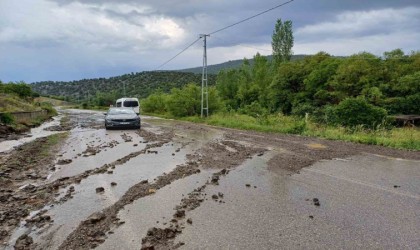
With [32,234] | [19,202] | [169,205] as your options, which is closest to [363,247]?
[169,205]

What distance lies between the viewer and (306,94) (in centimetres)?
5781

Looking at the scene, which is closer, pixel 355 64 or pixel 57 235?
pixel 57 235

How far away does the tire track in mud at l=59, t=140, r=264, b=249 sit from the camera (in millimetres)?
4953

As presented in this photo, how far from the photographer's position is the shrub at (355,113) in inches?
1127

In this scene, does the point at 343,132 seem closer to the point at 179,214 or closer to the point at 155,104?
the point at 179,214

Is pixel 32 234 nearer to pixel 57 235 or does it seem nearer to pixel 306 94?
pixel 57 235

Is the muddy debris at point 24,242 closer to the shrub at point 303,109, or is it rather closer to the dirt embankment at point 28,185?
the dirt embankment at point 28,185

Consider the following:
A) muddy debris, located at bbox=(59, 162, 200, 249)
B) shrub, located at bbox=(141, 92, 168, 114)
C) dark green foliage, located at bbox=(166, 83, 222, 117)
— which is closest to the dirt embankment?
muddy debris, located at bbox=(59, 162, 200, 249)

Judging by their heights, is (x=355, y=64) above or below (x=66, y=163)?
above

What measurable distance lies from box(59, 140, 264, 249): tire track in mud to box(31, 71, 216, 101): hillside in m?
71.7

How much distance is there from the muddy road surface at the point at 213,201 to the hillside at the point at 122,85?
7419 centimetres

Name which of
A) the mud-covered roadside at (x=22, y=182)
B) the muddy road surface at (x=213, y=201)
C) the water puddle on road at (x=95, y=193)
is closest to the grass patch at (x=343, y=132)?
the muddy road surface at (x=213, y=201)

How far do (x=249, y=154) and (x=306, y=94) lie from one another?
47.8 m

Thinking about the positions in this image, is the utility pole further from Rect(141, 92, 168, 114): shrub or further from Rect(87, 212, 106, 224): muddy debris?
Rect(87, 212, 106, 224): muddy debris
